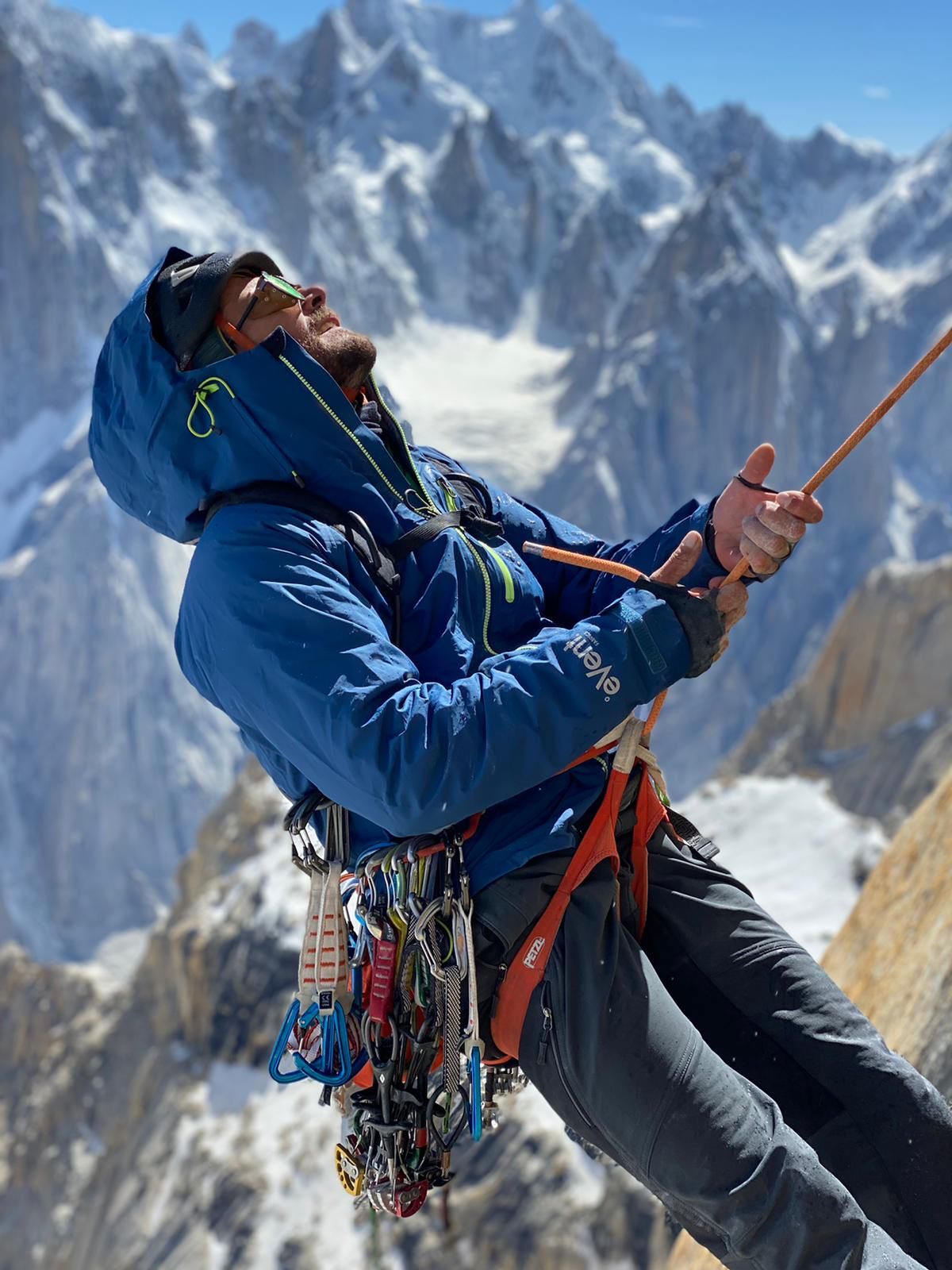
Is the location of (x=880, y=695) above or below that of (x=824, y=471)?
above

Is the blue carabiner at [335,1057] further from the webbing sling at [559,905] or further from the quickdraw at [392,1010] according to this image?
the webbing sling at [559,905]

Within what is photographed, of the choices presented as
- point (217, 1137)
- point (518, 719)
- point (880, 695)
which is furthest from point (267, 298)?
point (880, 695)

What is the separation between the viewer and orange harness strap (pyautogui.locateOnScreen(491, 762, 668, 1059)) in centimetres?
260

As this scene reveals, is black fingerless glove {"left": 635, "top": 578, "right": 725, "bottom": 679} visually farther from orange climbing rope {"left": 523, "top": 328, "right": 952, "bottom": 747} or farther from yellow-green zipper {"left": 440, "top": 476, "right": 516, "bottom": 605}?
yellow-green zipper {"left": 440, "top": 476, "right": 516, "bottom": 605}

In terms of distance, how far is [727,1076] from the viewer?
249 centimetres

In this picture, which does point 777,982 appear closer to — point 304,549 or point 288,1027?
point 288,1027

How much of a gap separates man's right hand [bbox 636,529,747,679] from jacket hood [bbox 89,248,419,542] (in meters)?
0.67

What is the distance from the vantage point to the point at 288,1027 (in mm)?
3027

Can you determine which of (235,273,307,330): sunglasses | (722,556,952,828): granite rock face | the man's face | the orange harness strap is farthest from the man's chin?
(722,556,952,828): granite rock face

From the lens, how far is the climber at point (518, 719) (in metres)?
2.37

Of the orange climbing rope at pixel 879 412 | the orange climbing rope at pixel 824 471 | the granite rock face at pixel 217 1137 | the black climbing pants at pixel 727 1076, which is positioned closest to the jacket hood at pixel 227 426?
the orange climbing rope at pixel 824 471

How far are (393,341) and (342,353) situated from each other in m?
123

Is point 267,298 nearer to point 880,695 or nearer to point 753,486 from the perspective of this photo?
point 753,486

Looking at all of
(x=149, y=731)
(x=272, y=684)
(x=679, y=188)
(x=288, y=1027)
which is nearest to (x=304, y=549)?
(x=272, y=684)
